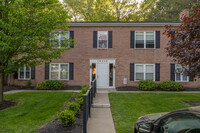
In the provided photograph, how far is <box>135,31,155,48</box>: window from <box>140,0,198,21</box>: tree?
624 inches

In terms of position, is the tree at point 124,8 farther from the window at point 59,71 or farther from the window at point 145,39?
the window at point 59,71

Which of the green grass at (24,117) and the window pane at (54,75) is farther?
the window pane at (54,75)

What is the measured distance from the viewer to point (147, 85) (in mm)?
12125

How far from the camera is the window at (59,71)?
13.6 meters

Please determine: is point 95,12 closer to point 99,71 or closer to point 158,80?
point 99,71

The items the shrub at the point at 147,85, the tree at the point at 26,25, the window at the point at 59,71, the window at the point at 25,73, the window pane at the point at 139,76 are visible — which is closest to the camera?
the tree at the point at 26,25

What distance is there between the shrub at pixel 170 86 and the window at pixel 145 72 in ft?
4.04

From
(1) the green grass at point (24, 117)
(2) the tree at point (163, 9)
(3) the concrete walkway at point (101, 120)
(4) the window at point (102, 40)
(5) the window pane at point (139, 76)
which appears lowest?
(1) the green grass at point (24, 117)

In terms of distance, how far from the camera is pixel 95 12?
27.1 metres

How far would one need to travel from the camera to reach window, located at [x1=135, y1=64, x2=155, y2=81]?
13.3 m

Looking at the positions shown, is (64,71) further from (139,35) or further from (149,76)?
(149,76)

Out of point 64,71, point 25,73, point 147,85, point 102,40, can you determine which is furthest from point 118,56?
point 25,73

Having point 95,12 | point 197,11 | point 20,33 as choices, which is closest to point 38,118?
point 20,33

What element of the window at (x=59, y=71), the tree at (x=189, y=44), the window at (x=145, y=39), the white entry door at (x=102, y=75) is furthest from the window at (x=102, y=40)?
the tree at (x=189, y=44)
